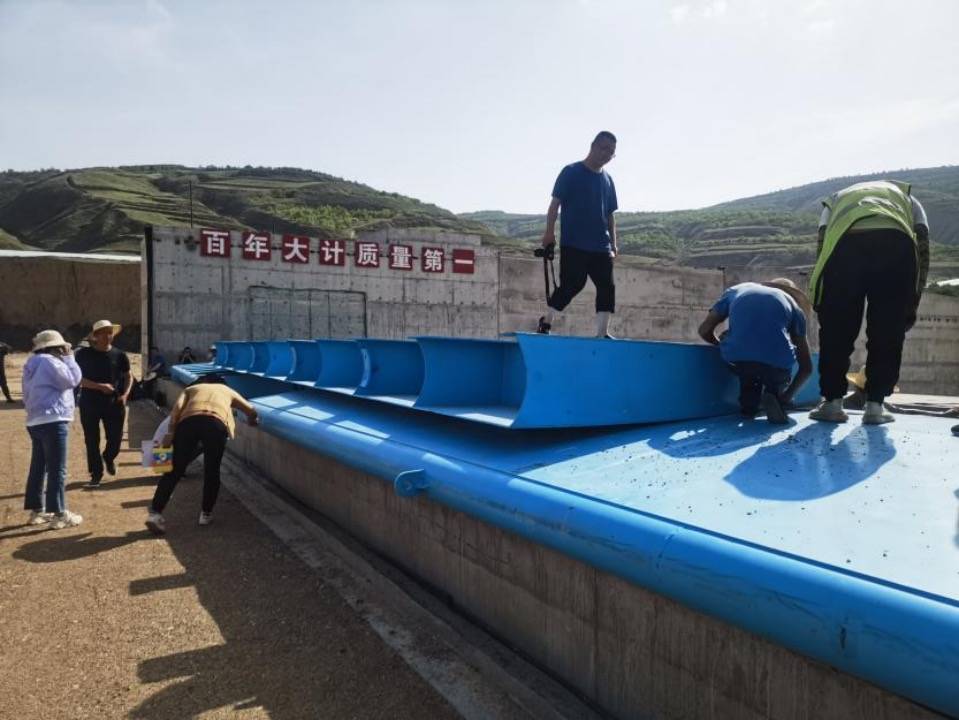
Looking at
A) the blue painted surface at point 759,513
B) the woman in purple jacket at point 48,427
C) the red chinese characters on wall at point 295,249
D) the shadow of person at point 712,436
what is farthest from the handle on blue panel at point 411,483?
the red chinese characters on wall at point 295,249

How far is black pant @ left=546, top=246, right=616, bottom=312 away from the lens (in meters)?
5.09

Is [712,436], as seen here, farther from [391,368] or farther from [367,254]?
[367,254]

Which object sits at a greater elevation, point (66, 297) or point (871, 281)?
point (66, 297)

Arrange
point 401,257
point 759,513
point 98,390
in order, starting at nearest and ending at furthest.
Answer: point 759,513, point 98,390, point 401,257

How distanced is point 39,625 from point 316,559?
5.19 ft

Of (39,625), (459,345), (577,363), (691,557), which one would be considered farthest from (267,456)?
(691,557)


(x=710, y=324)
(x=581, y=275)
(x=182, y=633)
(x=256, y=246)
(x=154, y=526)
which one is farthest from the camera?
(x=256, y=246)

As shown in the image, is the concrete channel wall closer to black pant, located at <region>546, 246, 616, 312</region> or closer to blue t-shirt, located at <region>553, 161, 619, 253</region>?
black pant, located at <region>546, 246, 616, 312</region>

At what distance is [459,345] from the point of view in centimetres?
400

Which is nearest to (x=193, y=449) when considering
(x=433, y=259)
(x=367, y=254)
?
(x=367, y=254)

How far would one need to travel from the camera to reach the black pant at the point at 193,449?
5508 millimetres

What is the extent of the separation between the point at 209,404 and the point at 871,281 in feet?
16.2

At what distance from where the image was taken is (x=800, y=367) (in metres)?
3.65

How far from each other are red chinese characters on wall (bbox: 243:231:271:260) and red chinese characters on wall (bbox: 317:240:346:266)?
129 cm
